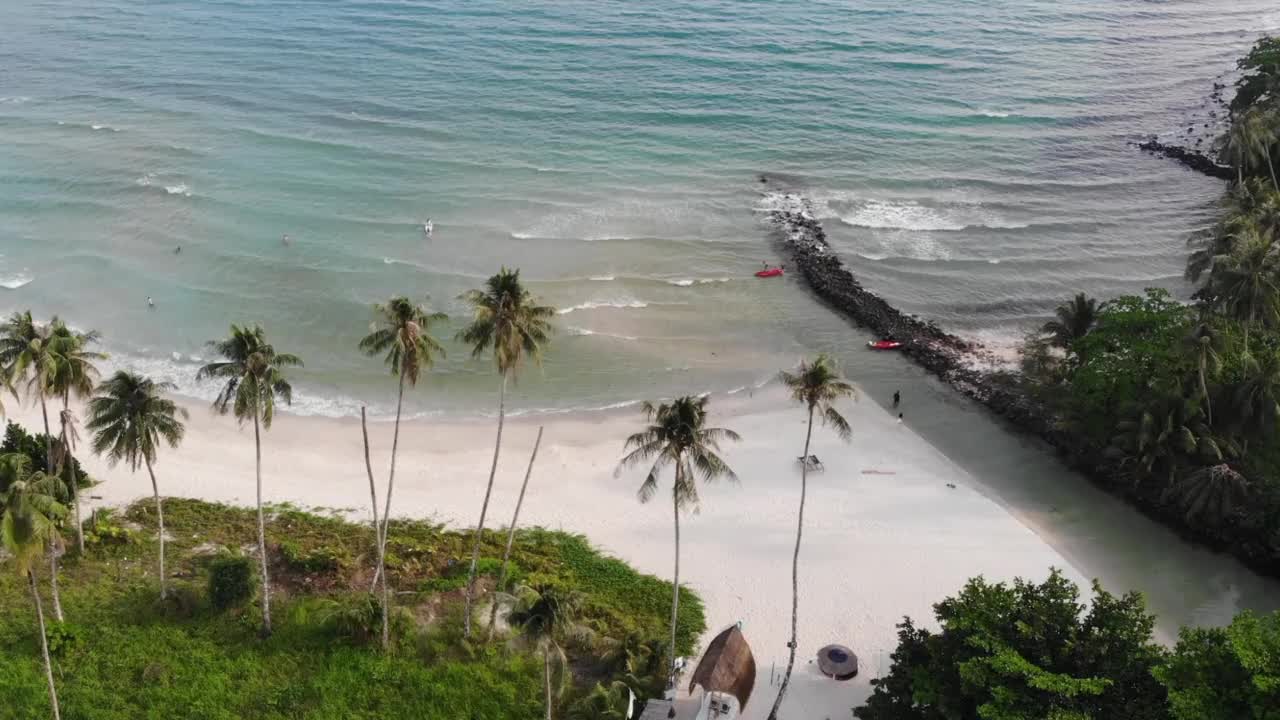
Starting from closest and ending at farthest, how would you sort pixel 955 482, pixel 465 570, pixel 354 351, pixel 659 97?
pixel 465 570
pixel 955 482
pixel 354 351
pixel 659 97

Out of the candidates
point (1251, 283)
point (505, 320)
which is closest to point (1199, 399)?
point (1251, 283)

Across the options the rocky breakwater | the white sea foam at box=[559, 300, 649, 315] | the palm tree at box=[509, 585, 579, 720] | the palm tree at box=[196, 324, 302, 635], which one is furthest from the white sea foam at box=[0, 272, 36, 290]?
the palm tree at box=[509, 585, 579, 720]

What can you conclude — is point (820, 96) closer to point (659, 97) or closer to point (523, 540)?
point (659, 97)

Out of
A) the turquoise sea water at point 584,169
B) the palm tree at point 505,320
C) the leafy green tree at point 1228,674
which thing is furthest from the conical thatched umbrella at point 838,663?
the turquoise sea water at point 584,169

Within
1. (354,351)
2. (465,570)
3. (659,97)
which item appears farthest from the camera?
(659,97)

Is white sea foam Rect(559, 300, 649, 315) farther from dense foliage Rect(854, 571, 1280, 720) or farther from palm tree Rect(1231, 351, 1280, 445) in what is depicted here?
dense foliage Rect(854, 571, 1280, 720)

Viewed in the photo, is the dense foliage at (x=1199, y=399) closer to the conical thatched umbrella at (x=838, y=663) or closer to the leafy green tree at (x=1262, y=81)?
the conical thatched umbrella at (x=838, y=663)

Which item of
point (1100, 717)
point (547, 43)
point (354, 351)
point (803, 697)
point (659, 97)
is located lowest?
point (803, 697)

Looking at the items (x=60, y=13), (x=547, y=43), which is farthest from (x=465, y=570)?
(x=60, y=13)
